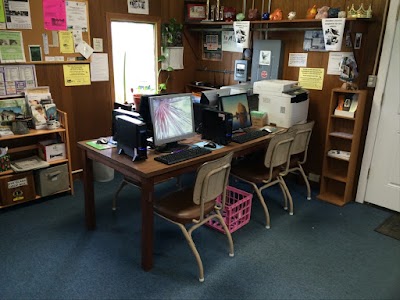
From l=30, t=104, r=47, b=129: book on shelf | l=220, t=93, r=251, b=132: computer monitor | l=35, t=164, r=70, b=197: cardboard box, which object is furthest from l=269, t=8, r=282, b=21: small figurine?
l=35, t=164, r=70, b=197: cardboard box

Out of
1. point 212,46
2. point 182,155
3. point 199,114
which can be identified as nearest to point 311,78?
point 199,114

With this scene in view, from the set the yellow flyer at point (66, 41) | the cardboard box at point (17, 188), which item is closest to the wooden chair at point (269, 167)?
the cardboard box at point (17, 188)

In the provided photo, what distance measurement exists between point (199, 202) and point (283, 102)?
5.30 ft

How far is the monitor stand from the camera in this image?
8.71 feet

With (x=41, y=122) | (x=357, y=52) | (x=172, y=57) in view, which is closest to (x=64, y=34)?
(x=41, y=122)

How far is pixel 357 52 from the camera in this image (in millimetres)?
3311

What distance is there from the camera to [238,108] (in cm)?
329

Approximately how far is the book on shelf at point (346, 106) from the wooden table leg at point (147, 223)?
83.6 inches

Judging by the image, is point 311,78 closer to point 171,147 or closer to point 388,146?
point 388,146

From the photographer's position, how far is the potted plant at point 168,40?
171 inches

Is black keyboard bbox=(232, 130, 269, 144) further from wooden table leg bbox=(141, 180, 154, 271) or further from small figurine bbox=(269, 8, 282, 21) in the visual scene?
small figurine bbox=(269, 8, 282, 21)

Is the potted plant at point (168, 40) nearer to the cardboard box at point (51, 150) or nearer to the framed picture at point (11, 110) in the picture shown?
the cardboard box at point (51, 150)

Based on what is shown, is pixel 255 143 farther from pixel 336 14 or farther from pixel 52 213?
pixel 52 213

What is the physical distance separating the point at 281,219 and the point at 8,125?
273 cm
